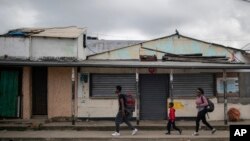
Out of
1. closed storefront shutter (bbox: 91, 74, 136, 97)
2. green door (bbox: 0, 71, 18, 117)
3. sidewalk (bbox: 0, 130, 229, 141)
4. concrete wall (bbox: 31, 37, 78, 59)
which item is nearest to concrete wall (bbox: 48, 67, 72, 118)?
concrete wall (bbox: 31, 37, 78, 59)

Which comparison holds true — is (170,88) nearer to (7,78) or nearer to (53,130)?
(53,130)

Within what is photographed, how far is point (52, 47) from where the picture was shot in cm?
1980

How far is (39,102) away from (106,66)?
3802mm

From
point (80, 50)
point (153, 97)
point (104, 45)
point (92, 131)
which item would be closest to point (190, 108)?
point (153, 97)

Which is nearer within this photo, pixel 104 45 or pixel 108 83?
pixel 108 83

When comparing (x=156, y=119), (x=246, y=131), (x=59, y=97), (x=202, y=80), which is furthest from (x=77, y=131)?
(x=246, y=131)

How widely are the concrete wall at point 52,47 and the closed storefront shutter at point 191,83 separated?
15.1ft

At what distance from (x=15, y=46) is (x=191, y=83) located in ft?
25.4

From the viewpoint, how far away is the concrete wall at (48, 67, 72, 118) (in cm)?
1967

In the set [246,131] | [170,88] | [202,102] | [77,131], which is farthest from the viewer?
[170,88]

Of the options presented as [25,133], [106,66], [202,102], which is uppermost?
[106,66]

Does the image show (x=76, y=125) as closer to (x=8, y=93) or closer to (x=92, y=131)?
(x=92, y=131)

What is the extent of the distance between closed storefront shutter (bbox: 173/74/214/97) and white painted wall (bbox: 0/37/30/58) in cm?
654

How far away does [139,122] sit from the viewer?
63.3 feet
